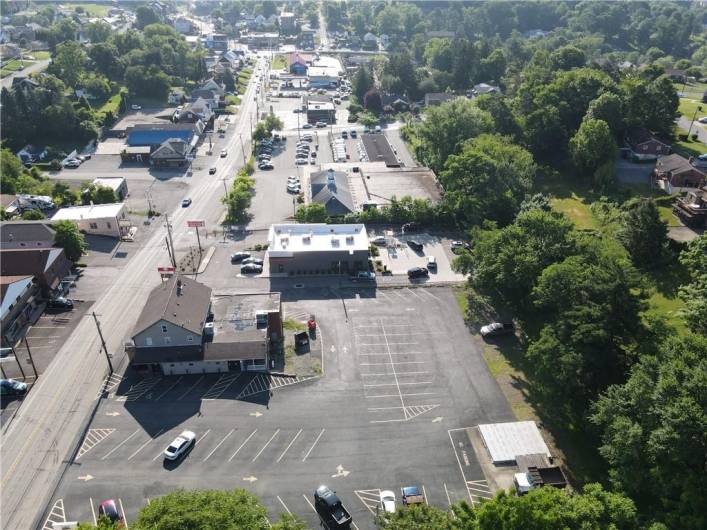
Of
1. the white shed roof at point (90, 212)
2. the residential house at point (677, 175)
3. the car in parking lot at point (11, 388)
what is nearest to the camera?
the car in parking lot at point (11, 388)

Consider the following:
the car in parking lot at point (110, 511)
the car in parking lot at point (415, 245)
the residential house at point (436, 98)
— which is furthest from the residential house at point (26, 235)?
the residential house at point (436, 98)

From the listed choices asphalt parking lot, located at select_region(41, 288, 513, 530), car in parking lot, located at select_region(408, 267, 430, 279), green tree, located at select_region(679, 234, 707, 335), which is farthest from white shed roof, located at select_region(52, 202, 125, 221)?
green tree, located at select_region(679, 234, 707, 335)

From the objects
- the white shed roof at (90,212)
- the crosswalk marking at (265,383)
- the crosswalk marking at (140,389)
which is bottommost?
the crosswalk marking at (140,389)

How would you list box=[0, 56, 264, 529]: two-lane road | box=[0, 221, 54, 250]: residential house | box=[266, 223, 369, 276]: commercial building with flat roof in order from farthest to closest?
box=[266, 223, 369, 276]: commercial building with flat roof → box=[0, 221, 54, 250]: residential house → box=[0, 56, 264, 529]: two-lane road

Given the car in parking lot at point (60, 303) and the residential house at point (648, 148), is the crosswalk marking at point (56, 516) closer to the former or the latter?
the car in parking lot at point (60, 303)

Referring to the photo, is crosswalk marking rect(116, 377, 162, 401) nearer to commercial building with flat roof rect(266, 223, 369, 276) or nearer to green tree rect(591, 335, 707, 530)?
commercial building with flat roof rect(266, 223, 369, 276)

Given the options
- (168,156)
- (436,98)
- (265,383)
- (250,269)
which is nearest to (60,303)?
(250,269)

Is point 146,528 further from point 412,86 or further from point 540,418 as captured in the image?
point 412,86
